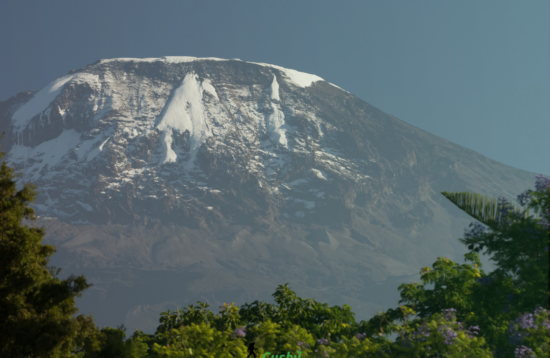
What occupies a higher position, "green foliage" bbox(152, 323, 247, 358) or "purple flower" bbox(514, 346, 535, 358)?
"green foliage" bbox(152, 323, 247, 358)

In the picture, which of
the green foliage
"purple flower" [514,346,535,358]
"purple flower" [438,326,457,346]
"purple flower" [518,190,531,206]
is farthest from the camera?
"purple flower" [438,326,457,346]

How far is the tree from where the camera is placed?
12.3m

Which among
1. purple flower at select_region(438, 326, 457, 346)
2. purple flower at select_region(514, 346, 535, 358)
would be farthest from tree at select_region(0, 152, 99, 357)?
purple flower at select_region(514, 346, 535, 358)

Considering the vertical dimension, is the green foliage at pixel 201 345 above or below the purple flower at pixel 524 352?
above

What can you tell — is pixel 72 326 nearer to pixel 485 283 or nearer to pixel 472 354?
pixel 472 354

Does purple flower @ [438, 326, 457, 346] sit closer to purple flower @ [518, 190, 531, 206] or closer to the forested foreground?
the forested foreground

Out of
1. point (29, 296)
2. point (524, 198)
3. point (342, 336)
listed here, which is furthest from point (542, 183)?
point (29, 296)

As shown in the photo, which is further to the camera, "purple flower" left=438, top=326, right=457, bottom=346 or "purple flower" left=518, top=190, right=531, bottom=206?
"purple flower" left=438, top=326, right=457, bottom=346

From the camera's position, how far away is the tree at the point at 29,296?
40.4 feet

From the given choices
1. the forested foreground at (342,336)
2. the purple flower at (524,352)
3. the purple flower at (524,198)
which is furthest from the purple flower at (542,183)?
the purple flower at (524,352)

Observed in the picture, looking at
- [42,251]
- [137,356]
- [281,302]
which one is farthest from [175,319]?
[42,251]

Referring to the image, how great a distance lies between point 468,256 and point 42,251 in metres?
14.6

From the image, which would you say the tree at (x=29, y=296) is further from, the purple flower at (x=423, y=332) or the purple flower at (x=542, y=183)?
the purple flower at (x=542, y=183)

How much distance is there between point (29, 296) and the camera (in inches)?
526
